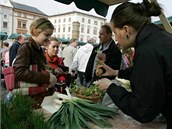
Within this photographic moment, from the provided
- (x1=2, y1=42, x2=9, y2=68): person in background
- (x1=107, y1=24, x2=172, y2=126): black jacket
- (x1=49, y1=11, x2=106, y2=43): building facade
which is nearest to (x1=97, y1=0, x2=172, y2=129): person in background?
(x1=107, y1=24, x2=172, y2=126): black jacket

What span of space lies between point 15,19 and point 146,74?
49004mm

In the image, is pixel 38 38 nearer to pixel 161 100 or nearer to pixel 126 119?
pixel 126 119

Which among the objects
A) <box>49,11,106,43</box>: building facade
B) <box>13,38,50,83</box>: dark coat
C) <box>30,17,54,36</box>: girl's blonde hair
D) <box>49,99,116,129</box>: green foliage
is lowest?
<box>49,99,116,129</box>: green foliage

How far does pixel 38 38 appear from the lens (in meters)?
1.77

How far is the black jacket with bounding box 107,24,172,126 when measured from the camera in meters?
0.94

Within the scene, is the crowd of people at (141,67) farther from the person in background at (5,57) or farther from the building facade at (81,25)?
the building facade at (81,25)

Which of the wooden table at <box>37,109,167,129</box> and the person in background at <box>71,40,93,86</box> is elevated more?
the person in background at <box>71,40,93,86</box>

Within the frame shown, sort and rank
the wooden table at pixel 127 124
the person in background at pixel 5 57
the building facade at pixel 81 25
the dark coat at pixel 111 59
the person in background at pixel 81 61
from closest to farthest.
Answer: the wooden table at pixel 127 124
the dark coat at pixel 111 59
the person in background at pixel 81 61
the person in background at pixel 5 57
the building facade at pixel 81 25

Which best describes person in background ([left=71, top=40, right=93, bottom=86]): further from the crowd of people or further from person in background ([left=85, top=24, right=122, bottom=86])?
the crowd of people

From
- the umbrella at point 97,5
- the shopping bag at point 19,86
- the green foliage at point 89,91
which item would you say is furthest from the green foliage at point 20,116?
the umbrella at point 97,5

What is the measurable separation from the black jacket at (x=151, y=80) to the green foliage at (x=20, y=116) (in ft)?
1.24

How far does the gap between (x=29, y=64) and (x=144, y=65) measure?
3.02 ft

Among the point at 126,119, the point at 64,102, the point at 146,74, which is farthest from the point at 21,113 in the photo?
the point at 126,119

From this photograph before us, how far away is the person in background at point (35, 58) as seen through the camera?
1553 millimetres
